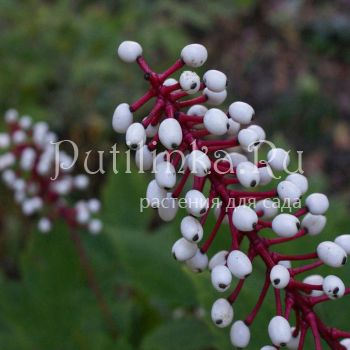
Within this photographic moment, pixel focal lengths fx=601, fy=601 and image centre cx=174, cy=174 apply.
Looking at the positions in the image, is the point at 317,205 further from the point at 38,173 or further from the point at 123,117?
the point at 38,173

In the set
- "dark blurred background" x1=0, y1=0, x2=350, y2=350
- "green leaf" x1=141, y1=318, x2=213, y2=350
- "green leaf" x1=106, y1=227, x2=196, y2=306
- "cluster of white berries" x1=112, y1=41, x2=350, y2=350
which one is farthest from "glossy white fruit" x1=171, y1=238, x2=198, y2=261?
"dark blurred background" x1=0, y1=0, x2=350, y2=350

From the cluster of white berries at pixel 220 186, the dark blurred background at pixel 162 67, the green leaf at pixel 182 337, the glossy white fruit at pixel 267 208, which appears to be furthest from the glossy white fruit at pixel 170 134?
the dark blurred background at pixel 162 67

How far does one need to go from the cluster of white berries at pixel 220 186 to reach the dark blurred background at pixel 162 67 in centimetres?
138

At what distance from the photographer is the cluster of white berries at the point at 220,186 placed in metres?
0.87

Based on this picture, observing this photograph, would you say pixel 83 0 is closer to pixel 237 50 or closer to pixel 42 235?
pixel 237 50

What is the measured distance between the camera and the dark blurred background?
3.23 m

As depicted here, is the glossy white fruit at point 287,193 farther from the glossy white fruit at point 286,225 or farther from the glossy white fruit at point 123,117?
the glossy white fruit at point 123,117

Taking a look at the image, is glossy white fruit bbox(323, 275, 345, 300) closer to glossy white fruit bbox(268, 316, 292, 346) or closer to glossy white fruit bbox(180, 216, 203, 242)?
glossy white fruit bbox(268, 316, 292, 346)

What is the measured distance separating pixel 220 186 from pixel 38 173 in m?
1.07

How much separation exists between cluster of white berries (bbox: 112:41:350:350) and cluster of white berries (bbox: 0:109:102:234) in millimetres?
946

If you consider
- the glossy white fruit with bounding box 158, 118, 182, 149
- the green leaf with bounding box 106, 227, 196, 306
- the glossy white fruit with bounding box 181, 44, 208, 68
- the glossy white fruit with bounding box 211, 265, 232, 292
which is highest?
the glossy white fruit with bounding box 181, 44, 208, 68

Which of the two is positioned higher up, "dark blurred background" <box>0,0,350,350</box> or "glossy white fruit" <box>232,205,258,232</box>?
"dark blurred background" <box>0,0,350,350</box>

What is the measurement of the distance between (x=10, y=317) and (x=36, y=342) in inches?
4.7

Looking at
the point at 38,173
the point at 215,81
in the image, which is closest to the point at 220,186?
the point at 215,81
